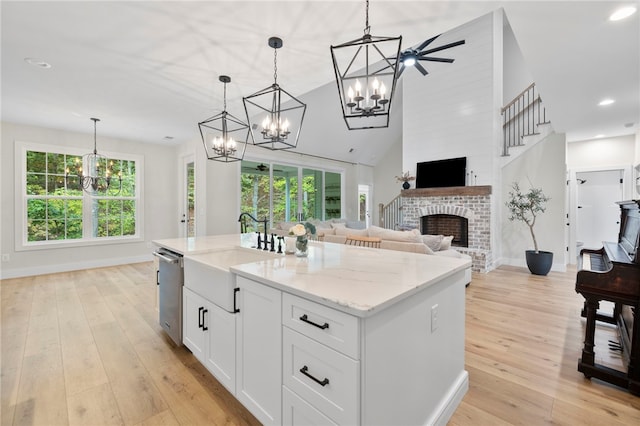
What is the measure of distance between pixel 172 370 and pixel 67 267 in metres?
4.94

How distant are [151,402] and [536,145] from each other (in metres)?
7.37

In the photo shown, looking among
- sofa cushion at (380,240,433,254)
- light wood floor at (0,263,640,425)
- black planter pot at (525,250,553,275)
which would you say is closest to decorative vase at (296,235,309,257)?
light wood floor at (0,263,640,425)

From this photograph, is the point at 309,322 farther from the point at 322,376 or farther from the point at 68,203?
the point at 68,203

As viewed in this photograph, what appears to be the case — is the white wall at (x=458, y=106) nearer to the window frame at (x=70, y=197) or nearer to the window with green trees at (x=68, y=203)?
the window frame at (x=70, y=197)

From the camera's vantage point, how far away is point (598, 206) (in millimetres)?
6172

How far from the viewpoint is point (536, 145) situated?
579 cm

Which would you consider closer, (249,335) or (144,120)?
(249,335)

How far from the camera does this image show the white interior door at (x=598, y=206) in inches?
234

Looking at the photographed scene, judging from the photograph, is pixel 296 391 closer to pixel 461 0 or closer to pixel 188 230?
pixel 461 0

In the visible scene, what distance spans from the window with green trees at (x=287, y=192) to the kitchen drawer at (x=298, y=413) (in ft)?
18.0

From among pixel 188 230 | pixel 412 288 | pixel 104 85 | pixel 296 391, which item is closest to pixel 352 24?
pixel 412 288

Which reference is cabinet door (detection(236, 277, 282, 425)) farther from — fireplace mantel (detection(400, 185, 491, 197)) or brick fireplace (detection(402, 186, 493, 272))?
fireplace mantel (detection(400, 185, 491, 197))

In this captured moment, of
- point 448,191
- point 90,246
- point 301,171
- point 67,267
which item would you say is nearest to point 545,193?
point 448,191

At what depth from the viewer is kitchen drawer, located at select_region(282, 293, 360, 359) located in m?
1.09
